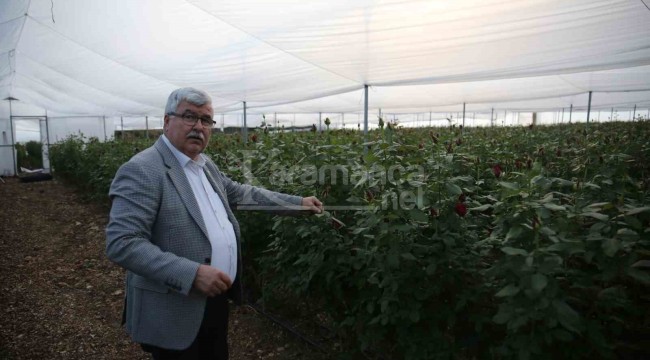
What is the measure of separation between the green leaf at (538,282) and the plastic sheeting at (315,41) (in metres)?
2.54

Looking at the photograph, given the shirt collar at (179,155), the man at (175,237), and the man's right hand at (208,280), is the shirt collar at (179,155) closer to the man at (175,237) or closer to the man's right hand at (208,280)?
the man at (175,237)

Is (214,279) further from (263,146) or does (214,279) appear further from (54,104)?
(54,104)

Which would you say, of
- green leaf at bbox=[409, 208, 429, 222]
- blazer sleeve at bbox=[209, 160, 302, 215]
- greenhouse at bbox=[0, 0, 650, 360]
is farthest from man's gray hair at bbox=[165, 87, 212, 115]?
green leaf at bbox=[409, 208, 429, 222]

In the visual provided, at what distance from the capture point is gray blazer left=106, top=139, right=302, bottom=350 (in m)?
1.56

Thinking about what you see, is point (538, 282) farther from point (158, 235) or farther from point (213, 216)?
point (158, 235)

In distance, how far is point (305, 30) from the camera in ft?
13.1

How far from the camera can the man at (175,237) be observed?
152 cm

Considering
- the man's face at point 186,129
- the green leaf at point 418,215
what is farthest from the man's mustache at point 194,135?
the green leaf at point 418,215

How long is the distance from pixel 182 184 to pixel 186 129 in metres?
0.27

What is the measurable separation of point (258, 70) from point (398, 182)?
4308 mm

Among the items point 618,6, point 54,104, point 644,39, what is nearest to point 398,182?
point 618,6

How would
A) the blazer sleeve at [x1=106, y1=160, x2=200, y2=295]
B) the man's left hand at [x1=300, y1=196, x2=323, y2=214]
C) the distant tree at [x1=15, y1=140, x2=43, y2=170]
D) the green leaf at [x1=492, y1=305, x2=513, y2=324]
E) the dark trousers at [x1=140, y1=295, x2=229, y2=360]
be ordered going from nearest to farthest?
the green leaf at [x1=492, y1=305, x2=513, y2=324] → the blazer sleeve at [x1=106, y1=160, x2=200, y2=295] → the dark trousers at [x1=140, y1=295, x2=229, y2=360] → the man's left hand at [x1=300, y1=196, x2=323, y2=214] → the distant tree at [x1=15, y1=140, x2=43, y2=170]

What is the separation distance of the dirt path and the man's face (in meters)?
2.00

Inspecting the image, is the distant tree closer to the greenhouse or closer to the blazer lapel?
the greenhouse
